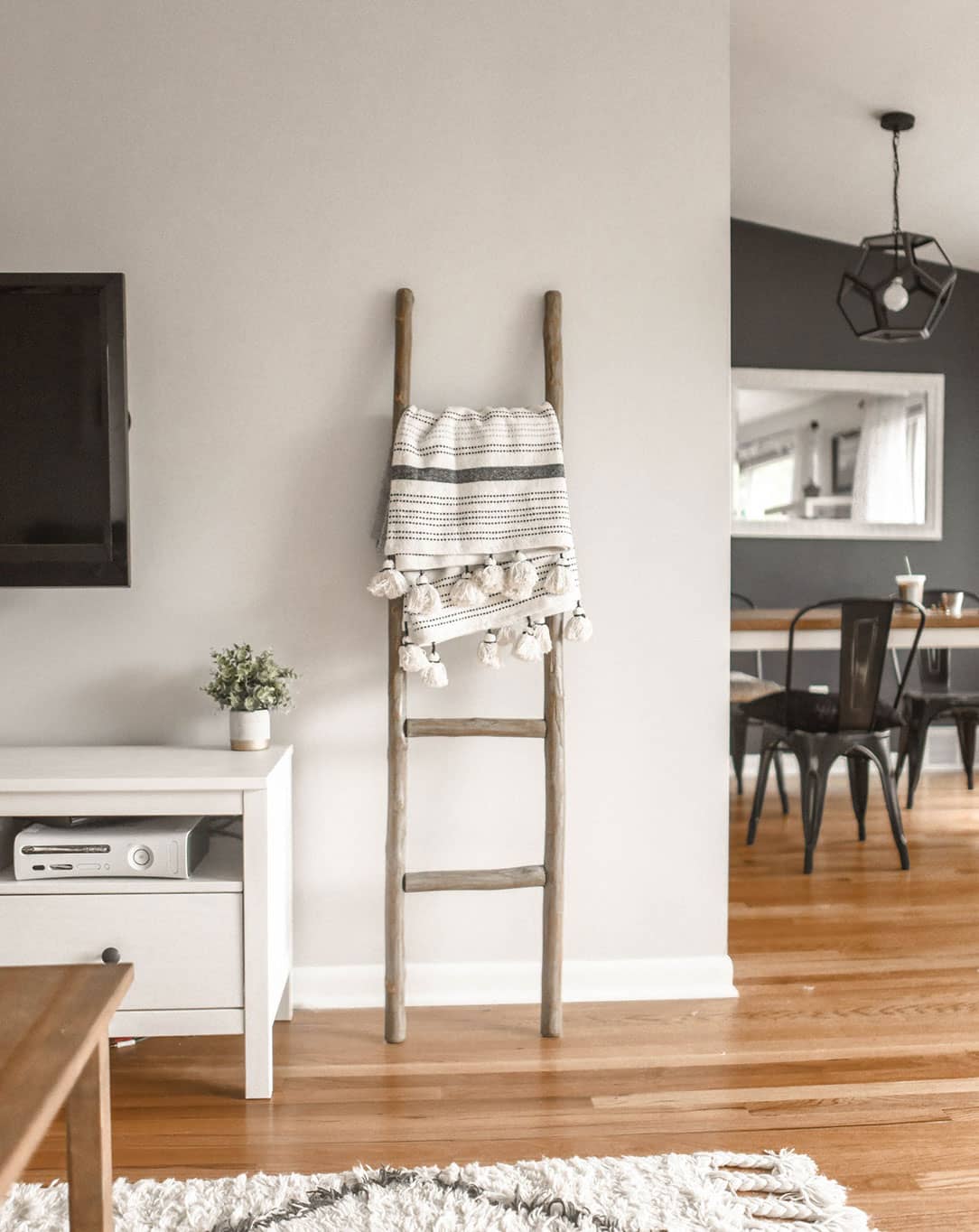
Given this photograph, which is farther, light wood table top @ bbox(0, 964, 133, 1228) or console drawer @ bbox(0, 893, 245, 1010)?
console drawer @ bbox(0, 893, 245, 1010)

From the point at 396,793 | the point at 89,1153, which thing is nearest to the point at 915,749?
the point at 396,793

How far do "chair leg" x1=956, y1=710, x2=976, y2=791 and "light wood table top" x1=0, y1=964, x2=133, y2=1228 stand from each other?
391 centimetres

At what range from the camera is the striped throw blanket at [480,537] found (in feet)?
7.09

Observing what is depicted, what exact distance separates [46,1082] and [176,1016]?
1.00 m

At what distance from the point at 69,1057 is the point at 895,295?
3460mm

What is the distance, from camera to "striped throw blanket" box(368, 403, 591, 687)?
2162 millimetres

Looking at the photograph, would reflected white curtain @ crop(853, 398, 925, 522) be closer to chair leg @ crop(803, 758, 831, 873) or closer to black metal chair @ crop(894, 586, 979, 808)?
black metal chair @ crop(894, 586, 979, 808)

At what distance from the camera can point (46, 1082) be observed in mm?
1007

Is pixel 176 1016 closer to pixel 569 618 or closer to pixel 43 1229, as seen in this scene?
pixel 43 1229

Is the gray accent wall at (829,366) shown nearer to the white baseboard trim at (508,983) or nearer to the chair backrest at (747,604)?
the chair backrest at (747,604)

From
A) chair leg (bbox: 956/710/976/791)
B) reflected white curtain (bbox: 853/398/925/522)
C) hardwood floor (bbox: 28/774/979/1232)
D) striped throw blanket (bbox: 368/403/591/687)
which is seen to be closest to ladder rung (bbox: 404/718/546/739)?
striped throw blanket (bbox: 368/403/591/687)

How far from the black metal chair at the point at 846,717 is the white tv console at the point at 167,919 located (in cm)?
201

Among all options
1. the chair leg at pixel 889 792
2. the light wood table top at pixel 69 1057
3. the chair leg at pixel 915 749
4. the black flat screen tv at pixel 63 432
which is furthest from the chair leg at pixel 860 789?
the light wood table top at pixel 69 1057

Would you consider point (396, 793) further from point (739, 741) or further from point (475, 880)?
point (739, 741)
